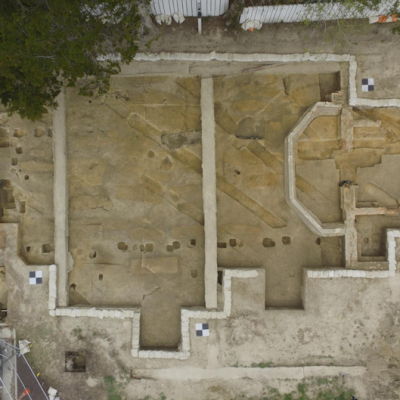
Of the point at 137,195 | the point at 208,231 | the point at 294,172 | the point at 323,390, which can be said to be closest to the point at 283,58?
the point at 294,172

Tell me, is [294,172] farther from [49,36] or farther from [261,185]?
[49,36]

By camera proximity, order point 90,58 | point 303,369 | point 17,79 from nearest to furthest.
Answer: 1. point 17,79
2. point 90,58
3. point 303,369

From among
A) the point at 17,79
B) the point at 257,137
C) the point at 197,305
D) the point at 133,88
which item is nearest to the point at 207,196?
the point at 257,137

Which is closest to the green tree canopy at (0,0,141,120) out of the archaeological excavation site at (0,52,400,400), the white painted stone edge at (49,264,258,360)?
the archaeological excavation site at (0,52,400,400)

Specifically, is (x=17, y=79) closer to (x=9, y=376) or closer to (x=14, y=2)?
(x=14, y=2)

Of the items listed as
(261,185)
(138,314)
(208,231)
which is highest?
(261,185)

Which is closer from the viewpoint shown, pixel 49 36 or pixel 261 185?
pixel 49 36
